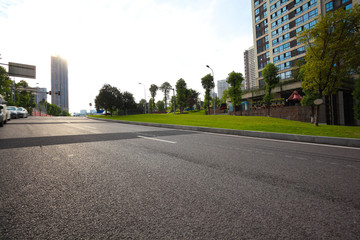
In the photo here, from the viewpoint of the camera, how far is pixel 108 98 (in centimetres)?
4250

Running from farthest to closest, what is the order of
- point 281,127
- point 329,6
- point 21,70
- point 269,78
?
1. point 329,6
2. point 269,78
3. point 21,70
4. point 281,127

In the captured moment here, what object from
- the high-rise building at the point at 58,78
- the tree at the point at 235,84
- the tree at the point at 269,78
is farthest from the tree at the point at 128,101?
the high-rise building at the point at 58,78

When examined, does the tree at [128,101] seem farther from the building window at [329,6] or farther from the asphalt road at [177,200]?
the building window at [329,6]

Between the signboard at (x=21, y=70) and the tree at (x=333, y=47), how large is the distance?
2722cm

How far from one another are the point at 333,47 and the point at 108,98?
41111 millimetres

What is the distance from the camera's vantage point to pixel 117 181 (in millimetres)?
2678

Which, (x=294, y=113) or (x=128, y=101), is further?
(x=128, y=101)

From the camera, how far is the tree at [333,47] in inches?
483

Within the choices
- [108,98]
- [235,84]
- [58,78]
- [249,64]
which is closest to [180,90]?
[108,98]

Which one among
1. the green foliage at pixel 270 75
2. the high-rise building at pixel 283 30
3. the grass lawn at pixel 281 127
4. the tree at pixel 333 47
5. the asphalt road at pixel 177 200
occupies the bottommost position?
the asphalt road at pixel 177 200

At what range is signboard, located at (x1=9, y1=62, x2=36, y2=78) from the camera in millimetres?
19469

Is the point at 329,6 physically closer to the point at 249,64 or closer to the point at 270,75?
the point at 270,75

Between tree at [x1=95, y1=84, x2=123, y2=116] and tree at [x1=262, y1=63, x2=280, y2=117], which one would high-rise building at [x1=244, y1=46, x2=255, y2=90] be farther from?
tree at [x1=95, y1=84, x2=123, y2=116]

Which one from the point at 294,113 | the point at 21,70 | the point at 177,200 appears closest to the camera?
the point at 177,200
